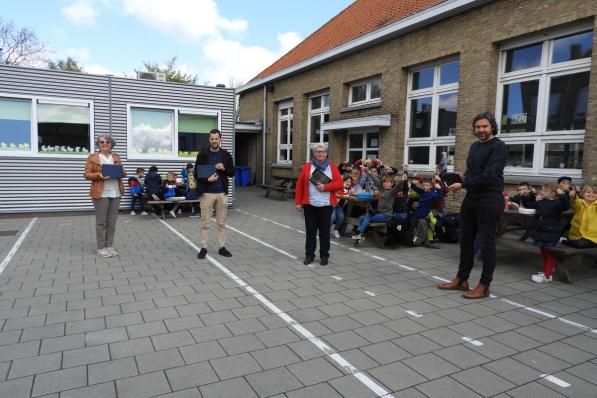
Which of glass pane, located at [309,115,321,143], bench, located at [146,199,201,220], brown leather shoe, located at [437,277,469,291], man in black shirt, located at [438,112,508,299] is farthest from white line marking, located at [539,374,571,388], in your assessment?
glass pane, located at [309,115,321,143]

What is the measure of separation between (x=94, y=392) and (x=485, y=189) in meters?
4.06

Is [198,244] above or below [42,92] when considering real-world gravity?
below

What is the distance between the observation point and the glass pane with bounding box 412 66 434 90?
1166 cm

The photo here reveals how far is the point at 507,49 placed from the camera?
957cm

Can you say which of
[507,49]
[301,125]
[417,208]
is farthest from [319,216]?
[301,125]

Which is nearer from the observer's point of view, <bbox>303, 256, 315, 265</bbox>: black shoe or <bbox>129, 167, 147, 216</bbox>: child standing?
<bbox>303, 256, 315, 265</bbox>: black shoe

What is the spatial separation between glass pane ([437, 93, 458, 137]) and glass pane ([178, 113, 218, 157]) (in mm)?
6281

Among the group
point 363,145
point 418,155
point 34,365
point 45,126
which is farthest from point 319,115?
point 34,365

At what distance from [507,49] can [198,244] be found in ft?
25.8

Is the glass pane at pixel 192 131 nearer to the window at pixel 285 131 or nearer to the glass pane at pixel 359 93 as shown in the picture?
the glass pane at pixel 359 93

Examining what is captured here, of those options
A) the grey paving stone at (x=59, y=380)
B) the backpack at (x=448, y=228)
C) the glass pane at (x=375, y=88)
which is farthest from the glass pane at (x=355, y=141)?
the grey paving stone at (x=59, y=380)

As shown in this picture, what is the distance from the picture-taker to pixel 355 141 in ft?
48.1

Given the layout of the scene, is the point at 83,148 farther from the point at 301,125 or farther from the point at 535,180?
the point at 535,180

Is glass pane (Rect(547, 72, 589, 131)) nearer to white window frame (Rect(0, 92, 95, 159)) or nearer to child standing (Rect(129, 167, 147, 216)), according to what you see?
child standing (Rect(129, 167, 147, 216))
